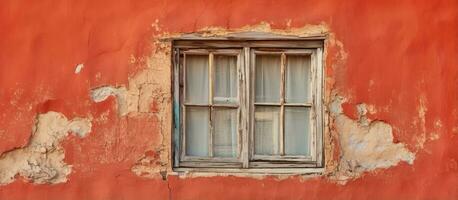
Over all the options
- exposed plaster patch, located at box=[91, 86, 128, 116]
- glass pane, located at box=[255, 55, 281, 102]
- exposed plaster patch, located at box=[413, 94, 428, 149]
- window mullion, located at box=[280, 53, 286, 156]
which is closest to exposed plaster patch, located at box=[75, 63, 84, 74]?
exposed plaster patch, located at box=[91, 86, 128, 116]

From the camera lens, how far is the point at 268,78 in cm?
530

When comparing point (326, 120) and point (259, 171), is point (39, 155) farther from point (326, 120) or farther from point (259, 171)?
point (326, 120)

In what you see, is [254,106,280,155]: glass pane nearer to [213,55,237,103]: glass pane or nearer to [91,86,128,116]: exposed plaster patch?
[213,55,237,103]: glass pane

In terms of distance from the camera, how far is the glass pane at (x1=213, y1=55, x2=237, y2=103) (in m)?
5.29

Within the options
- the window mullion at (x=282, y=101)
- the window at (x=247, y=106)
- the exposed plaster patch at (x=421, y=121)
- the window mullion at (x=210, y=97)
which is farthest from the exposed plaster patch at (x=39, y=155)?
the exposed plaster patch at (x=421, y=121)

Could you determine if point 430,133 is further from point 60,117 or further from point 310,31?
point 60,117

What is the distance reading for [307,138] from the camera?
5301 millimetres

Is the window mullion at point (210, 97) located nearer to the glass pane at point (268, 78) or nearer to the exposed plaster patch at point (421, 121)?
the glass pane at point (268, 78)

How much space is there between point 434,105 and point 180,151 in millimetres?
1928

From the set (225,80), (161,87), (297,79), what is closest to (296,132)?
(297,79)

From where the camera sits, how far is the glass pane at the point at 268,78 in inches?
208

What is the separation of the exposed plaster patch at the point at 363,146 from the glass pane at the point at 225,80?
77 cm

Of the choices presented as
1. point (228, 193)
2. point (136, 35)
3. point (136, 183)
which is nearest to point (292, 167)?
point (228, 193)

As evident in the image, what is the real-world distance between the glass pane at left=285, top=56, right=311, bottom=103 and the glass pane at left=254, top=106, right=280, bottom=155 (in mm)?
162
